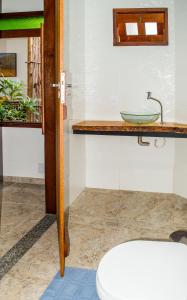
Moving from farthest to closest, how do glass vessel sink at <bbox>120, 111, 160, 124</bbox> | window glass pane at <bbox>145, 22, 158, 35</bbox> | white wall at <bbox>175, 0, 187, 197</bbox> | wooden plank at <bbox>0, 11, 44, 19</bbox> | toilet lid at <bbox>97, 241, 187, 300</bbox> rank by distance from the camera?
wooden plank at <bbox>0, 11, 44, 19</bbox> < window glass pane at <bbox>145, 22, 158, 35</bbox> < white wall at <bbox>175, 0, 187, 197</bbox> < glass vessel sink at <bbox>120, 111, 160, 124</bbox> < toilet lid at <bbox>97, 241, 187, 300</bbox>

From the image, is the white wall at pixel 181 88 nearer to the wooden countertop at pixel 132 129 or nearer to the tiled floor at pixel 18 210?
the wooden countertop at pixel 132 129

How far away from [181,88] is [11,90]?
2.01 meters

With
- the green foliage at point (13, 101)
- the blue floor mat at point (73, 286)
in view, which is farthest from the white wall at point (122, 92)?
the blue floor mat at point (73, 286)

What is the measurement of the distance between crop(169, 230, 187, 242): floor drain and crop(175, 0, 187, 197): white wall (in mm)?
938

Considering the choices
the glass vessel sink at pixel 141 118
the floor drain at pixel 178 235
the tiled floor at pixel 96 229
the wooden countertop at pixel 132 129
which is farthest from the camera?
the glass vessel sink at pixel 141 118

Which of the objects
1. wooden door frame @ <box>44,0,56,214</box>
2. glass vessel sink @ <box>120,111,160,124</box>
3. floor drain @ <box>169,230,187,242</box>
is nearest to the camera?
floor drain @ <box>169,230,187,242</box>

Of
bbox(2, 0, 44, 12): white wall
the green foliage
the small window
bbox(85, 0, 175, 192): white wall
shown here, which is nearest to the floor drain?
bbox(85, 0, 175, 192): white wall

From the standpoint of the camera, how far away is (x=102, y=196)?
4043 mm

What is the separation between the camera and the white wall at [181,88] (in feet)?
12.2

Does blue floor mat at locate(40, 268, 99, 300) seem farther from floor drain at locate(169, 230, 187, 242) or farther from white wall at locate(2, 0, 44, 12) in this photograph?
white wall at locate(2, 0, 44, 12)

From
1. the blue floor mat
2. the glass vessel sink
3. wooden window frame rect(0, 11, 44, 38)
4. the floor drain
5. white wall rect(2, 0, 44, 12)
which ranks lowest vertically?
the blue floor mat

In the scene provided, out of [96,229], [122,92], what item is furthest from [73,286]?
[122,92]

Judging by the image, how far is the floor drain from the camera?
291cm

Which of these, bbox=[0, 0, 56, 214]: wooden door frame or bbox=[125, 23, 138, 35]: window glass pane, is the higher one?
bbox=[125, 23, 138, 35]: window glass pane
